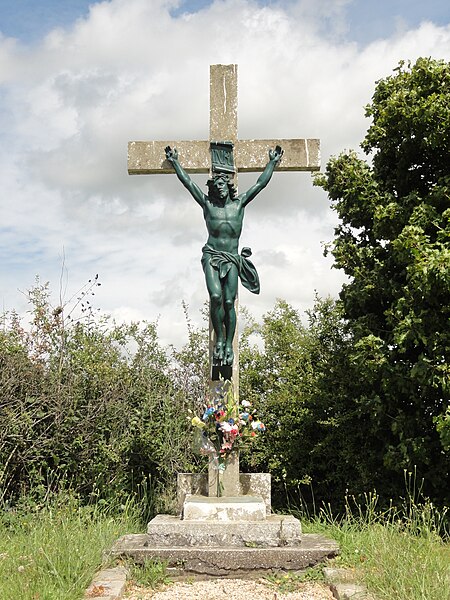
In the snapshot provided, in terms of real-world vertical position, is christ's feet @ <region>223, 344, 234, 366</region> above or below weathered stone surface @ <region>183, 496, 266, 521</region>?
above

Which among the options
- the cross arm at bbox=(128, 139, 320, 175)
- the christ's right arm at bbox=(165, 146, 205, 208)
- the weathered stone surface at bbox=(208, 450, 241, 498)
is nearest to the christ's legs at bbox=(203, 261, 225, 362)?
the christ's right arm at bbox=(165, 146, 205, 208)

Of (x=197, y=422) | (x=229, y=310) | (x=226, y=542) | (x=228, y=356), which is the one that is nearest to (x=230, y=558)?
(x=226, y=542)

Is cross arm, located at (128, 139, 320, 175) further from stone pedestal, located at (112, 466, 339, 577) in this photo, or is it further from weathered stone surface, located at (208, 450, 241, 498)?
stone pedestal, located at (112, 466, 339, 577)

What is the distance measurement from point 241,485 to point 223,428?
709mm

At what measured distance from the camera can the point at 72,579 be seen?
4.42 metres

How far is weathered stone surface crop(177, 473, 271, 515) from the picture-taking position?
6.10 m

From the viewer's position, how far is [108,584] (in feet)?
14.7

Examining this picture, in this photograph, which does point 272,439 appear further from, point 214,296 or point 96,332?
point 214,296

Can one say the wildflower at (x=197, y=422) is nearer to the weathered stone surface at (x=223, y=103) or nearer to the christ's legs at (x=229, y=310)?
the christ's legs at (x=229, y=310)

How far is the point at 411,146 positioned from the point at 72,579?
6108 millimetres

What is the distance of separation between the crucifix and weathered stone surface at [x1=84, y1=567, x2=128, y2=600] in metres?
1.42

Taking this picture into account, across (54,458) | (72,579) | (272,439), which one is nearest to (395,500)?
(272,439)

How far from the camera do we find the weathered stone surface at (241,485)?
20.0 feet

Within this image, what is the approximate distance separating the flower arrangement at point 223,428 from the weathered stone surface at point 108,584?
55.0 inches
